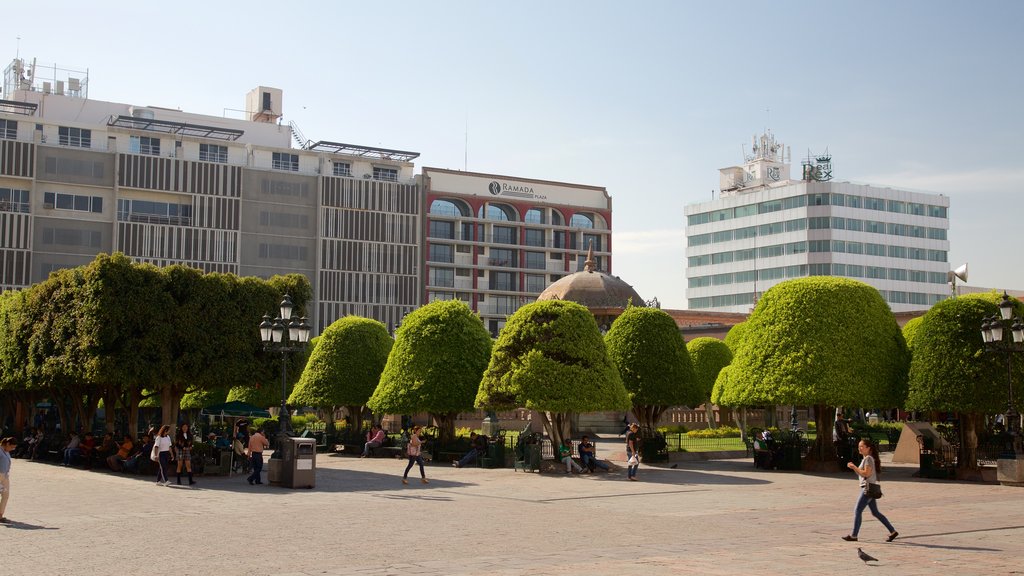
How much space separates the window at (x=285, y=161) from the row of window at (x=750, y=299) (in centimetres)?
4931

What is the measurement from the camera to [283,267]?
9338 cm

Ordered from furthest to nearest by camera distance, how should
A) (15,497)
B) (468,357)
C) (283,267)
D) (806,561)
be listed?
1. (283,267)
2. (468,357)
3. (15,497)
4. (806,561)

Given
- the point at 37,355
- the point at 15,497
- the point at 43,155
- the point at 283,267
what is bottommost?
the point at 15,497

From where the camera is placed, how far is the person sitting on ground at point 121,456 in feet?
99.1

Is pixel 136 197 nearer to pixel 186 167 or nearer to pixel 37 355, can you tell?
pixel 186 167

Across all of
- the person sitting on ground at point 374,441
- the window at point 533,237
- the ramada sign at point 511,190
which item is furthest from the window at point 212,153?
the person sitting on ground at point 374,441

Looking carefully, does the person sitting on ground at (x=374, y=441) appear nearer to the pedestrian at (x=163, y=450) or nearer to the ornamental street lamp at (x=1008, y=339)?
the pedestrian at (x=163, y=450)

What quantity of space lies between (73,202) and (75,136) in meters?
5.71

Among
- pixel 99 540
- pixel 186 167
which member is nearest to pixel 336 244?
pixel 186 167

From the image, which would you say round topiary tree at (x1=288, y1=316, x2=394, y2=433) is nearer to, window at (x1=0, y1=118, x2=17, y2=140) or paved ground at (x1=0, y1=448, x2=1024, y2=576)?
paved ground at (x1=0, y1=448, x2=1024, y2=576)

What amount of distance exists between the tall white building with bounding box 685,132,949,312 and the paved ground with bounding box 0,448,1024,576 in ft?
275

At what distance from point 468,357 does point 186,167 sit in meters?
59.7

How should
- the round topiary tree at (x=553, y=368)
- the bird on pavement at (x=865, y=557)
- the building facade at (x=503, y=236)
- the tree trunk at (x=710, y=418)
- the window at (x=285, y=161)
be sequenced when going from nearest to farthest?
the bird on pavement at (x=865, y=557) → the round topiary tree at (x=553, y=368) → the tree trunk at (x=710, y=418) → the window at (x=285, y=161) → the building facade at (x=503, y=236)

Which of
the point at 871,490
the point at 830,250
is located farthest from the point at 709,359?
the point at 830,250
